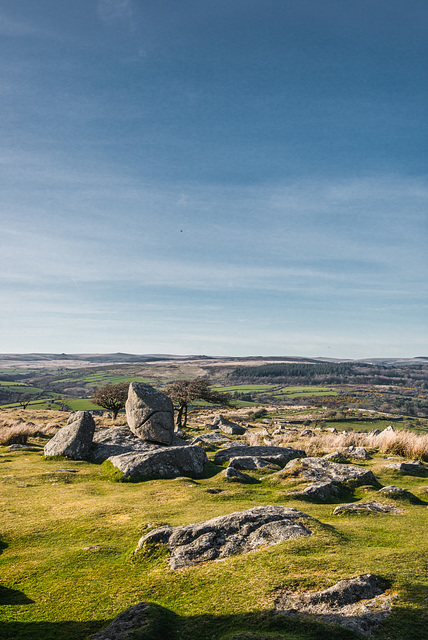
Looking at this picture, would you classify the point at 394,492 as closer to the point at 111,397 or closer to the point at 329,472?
the point at 329,472

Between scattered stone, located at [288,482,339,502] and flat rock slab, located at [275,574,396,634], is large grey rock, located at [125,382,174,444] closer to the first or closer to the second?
scattered stone, located at [288,482,339,502]

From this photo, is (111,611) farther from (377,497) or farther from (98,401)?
(98,401)

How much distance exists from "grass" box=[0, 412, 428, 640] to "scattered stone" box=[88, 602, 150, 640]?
0.90 ft

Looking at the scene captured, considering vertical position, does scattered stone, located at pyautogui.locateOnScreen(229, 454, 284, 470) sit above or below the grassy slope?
below

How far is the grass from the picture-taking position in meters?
5.64

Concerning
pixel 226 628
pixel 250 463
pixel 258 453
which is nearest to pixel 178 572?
pixel 226 628

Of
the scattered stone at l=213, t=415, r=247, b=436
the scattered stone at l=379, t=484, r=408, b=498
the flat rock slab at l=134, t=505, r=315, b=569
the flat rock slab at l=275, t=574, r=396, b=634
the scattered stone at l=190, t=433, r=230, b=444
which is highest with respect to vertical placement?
the flat rock slab at l=275, t=574, r=396, b=634

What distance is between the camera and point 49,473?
58.1 feet

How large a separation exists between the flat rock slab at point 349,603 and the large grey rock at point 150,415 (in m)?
19.7

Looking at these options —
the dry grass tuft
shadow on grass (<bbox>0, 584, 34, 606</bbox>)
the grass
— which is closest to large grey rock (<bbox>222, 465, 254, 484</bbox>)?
the grass

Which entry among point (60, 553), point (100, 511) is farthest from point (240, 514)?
point (100, 511)

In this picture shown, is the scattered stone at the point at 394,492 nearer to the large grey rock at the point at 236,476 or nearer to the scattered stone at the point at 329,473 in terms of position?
the scattered stone at the point at 329,473

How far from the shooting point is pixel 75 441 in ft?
71.7

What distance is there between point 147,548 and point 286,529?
128 inches
